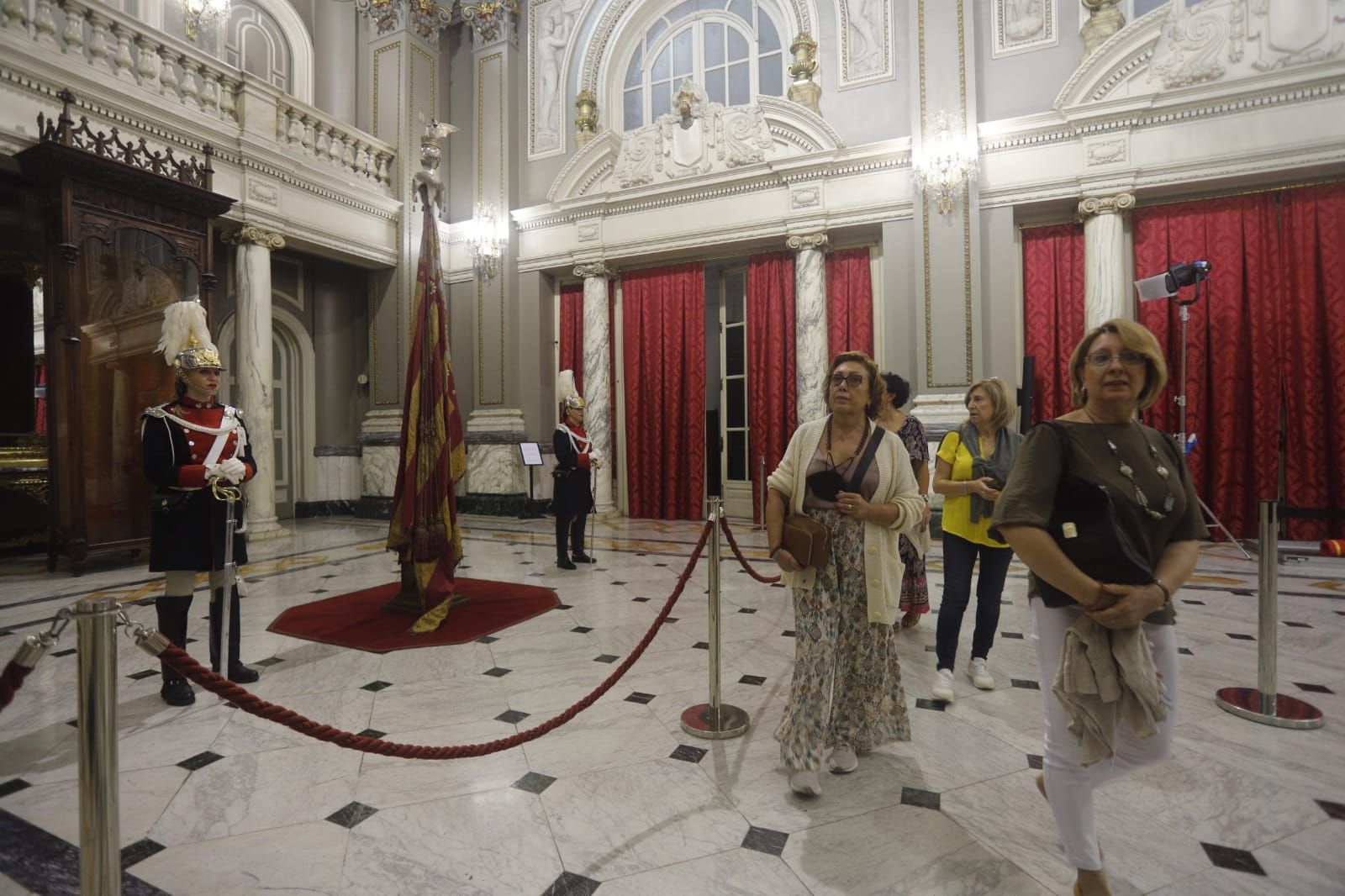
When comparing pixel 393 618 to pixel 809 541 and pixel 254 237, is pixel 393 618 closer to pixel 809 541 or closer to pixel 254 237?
pixel 809 541

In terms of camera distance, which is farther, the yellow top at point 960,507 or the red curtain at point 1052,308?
the red curtain at point 1052,308

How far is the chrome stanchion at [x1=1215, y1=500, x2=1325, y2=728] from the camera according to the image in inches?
110

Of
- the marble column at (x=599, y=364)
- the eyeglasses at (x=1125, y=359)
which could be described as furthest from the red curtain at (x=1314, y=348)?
the marble column at (x=599, y=364)

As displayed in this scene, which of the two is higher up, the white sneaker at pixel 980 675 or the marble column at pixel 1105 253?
the marble column at pixel 1105 253

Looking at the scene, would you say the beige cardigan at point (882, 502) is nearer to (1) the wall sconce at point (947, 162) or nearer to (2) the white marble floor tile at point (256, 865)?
(2) the white marble floor tile at point (256, 865)

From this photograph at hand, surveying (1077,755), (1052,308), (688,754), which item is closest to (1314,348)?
(1052,308)

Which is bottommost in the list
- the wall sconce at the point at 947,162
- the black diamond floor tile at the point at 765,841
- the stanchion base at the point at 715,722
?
the black diamond floor tile at the point at 765,841

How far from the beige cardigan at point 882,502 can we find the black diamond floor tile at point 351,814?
5.25ft

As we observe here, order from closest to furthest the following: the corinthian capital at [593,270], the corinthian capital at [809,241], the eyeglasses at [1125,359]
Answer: the eyeglasses at [1125,359] → the corinthian capital at [809,241] → the corinthian capital at [593,270]

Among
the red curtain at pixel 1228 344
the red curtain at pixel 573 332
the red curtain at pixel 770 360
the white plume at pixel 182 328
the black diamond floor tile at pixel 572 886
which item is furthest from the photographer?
the red curtain at pixel 573 332

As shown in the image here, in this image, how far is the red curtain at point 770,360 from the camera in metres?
8.56

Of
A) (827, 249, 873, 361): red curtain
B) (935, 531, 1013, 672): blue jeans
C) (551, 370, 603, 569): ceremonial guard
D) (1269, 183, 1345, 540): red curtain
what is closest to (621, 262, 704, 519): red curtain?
(827, 249, 873, 361): red curtain

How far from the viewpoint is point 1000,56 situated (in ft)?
24.1

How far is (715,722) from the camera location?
2.74 metres
